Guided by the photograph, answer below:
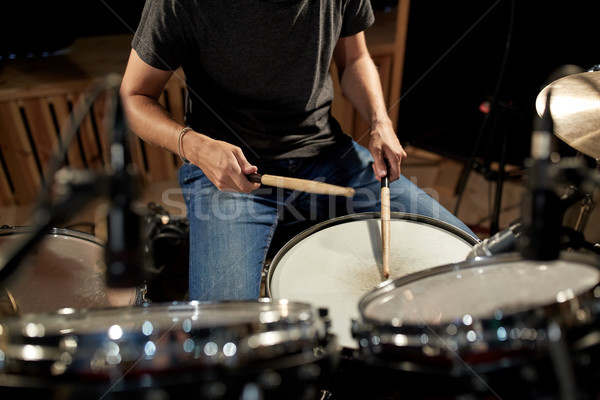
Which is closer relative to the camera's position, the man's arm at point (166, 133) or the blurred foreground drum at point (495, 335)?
the blurred foreground drum at point (495, 335)

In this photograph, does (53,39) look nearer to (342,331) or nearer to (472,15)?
(472,15)

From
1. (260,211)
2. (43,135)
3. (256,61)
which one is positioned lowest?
(43,135)

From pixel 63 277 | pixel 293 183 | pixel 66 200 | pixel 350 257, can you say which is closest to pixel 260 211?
pixel 293 183

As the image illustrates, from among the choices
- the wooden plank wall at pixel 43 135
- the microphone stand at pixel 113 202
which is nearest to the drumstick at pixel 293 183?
the microphone stand at pixel 113 202

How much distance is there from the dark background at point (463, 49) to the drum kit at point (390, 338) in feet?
4.00

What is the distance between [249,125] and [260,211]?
255 mm

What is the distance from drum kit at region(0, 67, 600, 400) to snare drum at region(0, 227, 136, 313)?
1.16 ft

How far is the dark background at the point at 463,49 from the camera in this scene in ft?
5.97

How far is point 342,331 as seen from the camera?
84cm

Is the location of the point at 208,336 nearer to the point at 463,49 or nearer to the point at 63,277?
the point at 63,277

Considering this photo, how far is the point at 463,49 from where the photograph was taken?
202 centimetres

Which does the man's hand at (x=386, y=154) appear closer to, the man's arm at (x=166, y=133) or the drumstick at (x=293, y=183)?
the drumstick at (x=293, y=183)

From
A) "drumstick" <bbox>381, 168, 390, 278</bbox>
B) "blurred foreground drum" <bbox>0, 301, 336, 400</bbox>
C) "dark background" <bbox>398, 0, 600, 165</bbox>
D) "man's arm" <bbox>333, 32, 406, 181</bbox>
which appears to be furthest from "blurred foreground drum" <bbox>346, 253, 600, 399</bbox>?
"dark background" <bbox>398, 0, 600, 165</bbox>

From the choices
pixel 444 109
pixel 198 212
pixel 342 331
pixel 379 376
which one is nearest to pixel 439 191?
pixel 444 109
